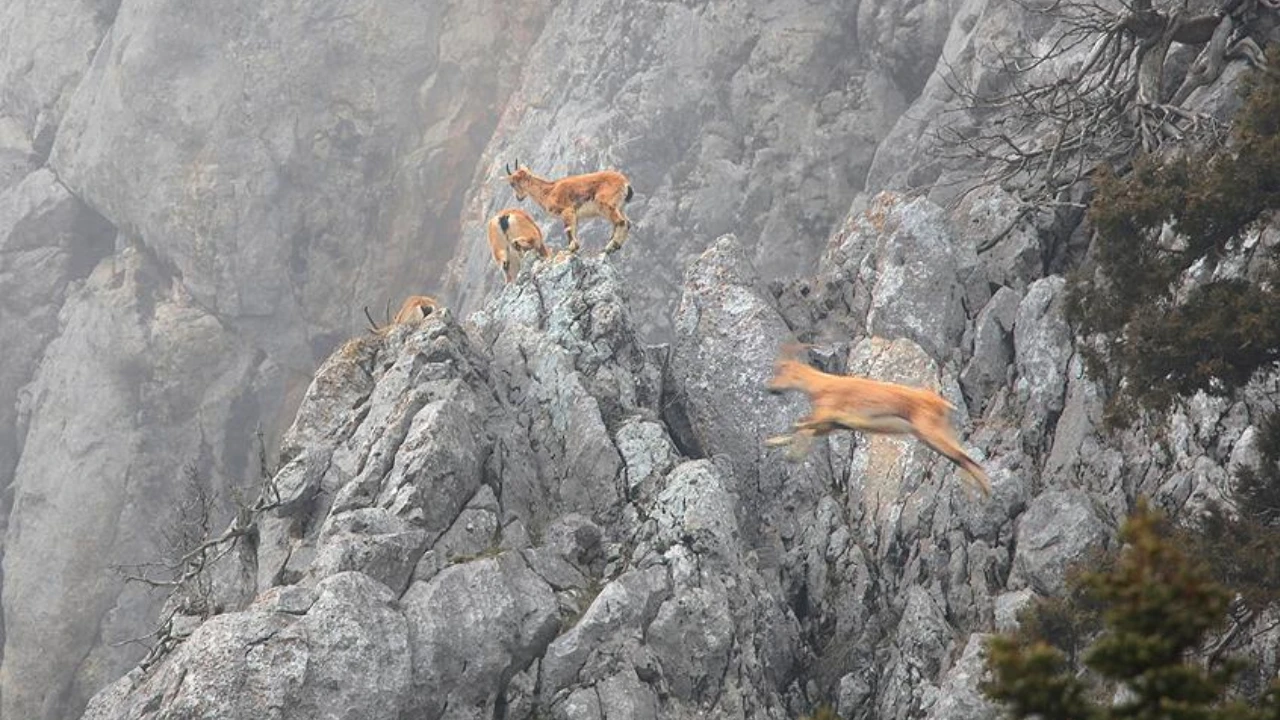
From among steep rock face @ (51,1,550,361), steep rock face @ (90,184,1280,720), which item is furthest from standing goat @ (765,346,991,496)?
steep rock face @ (51,1,550,361)

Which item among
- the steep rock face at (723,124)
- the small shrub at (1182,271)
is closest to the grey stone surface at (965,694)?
the small shrub at (1182,271)

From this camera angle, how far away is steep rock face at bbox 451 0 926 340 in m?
37.8

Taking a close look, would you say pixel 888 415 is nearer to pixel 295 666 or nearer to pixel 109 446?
pixel 295 666

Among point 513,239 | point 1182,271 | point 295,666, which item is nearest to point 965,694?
point 1182,271

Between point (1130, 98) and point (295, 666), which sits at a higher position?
point (295, 666)

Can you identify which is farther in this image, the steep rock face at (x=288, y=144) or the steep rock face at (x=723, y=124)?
the steep rock face at (x=288, y=144)

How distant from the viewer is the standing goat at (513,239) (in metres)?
26.8

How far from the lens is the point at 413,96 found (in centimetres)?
4859

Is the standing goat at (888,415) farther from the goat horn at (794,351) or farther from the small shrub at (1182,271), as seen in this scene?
the small shrub at (1182,271)

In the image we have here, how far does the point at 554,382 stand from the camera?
23.5 meters

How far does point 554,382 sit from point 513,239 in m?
4.38

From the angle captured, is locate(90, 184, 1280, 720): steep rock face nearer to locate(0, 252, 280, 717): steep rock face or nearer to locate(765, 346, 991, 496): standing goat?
locate(765, 346, 991, 496): standing goat

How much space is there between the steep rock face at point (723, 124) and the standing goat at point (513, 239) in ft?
34.4

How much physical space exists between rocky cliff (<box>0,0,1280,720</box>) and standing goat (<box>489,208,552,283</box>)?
1181 mm
